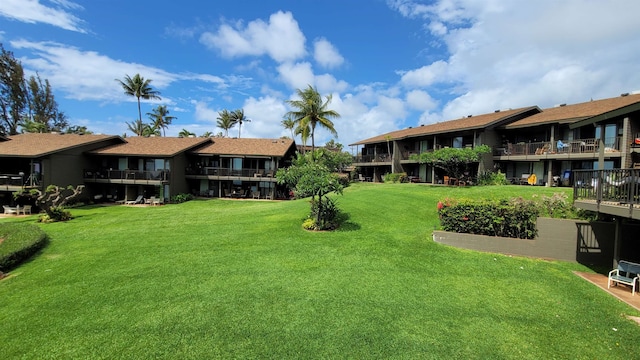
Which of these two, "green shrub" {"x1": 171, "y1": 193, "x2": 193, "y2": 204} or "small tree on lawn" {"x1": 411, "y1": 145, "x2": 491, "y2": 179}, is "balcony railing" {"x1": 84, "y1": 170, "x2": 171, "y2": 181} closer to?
"green shrub" {"x1": 171, "y1": 193, "x2": 193, "y2": 204}

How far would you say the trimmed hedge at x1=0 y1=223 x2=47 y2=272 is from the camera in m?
11.4

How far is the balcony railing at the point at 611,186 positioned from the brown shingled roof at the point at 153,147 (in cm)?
2851

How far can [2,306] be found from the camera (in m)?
8.12

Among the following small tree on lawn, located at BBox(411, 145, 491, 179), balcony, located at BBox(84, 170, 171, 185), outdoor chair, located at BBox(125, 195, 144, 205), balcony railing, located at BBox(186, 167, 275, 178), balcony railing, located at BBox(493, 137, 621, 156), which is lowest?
outdoor chair, located at BBox(125, 195, 144, 205)

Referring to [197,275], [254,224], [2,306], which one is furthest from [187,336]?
[254,224]

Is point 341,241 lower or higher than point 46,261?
higher

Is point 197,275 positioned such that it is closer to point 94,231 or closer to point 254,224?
point 254,224

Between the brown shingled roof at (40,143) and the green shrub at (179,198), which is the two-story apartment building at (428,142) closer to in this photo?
the green shrub at (179,198)

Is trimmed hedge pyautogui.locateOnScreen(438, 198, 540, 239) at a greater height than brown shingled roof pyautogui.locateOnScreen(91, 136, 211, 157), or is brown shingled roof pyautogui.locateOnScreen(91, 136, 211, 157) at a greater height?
brown shingled roof pyautogui.locateOnScreen(91, 136, 211, 157)

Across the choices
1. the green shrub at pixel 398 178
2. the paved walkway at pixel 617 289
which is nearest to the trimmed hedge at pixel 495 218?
the paved walkway at pixel 617 289

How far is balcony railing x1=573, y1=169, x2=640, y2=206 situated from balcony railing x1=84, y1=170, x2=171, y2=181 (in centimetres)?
2879

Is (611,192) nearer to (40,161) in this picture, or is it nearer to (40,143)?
(40,161)

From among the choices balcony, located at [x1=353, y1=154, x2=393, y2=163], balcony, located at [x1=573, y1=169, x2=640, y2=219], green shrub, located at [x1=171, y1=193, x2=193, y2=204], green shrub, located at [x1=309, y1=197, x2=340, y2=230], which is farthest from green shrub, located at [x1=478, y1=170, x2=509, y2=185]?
green shrub, located at [x1=171, y1=193, x2=193, y2=204]

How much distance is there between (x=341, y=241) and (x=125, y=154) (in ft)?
82.9
